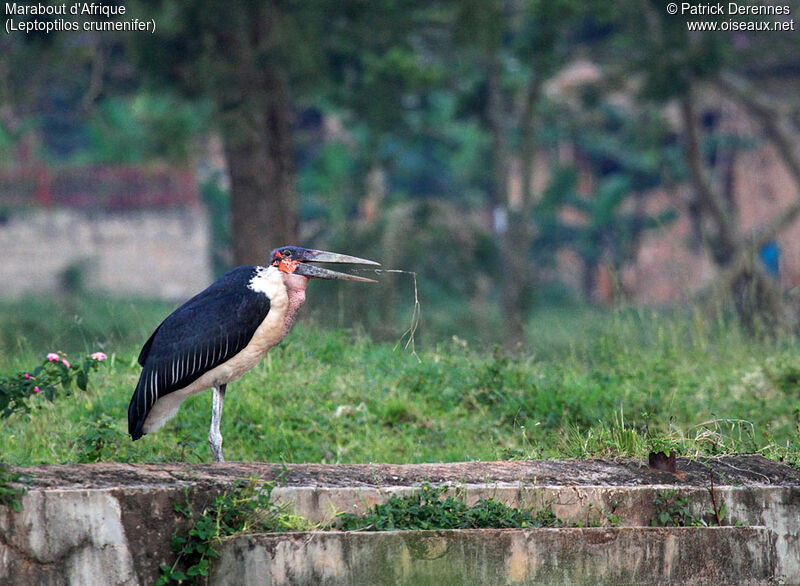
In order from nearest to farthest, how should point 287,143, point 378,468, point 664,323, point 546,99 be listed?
point 378,468
point 664,323
point 287,143
point 546,99

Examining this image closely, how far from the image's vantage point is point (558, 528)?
17.1 feet

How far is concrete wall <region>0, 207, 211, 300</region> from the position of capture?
26.1 metres

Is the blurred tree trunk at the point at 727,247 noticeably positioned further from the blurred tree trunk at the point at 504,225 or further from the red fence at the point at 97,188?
the red fence at the point at 97,188

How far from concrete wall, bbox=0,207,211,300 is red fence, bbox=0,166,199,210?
21cm

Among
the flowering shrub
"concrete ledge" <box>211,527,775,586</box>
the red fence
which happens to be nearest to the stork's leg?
the flowering shrub

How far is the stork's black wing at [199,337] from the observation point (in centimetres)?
628

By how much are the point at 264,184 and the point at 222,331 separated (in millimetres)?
6554

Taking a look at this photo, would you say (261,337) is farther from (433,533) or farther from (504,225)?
(504,225)

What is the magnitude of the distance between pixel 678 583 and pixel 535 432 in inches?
107

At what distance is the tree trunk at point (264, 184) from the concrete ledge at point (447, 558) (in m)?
7.62

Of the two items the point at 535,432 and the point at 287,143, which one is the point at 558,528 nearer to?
the point at 535,432

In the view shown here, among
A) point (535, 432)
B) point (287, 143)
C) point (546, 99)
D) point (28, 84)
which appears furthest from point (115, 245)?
point (535, 432)

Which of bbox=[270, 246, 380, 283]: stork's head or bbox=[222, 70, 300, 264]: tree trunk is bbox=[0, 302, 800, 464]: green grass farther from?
bbox=[222, 70, 300, 264]: tree trunk

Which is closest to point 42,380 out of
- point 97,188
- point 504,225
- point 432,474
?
point 432,474
